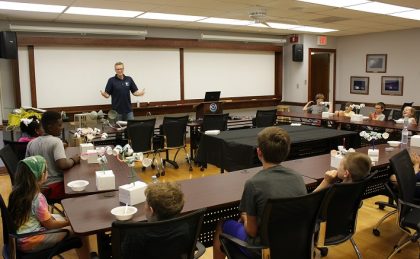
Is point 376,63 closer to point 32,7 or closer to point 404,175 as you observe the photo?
point 404,175

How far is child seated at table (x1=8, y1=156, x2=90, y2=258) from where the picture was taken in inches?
86.0

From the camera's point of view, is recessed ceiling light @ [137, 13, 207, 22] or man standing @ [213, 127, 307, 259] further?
recessed ceiling light @ [137, 13, 207, 22]

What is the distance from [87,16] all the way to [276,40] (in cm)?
491

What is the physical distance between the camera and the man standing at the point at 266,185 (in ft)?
6.46

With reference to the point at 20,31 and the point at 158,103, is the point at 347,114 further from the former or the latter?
the point at 20,31

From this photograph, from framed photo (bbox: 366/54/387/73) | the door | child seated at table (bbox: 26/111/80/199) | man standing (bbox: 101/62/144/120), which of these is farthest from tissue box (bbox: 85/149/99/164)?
framed photo (bbox: 366/54/387/73)

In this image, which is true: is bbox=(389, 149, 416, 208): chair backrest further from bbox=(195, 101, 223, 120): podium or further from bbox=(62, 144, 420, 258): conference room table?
bbox=(195, 101, 223, 120): podium

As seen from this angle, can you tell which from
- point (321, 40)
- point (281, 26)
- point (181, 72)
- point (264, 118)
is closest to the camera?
point (264, 118)

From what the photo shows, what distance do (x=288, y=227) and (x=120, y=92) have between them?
5.32m

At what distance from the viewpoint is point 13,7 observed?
17.9 ft

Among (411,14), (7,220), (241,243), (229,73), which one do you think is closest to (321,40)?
(229,73)

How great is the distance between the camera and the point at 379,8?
20.0 feet

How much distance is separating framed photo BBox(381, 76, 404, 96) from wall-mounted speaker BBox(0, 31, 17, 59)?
8084 millimetres

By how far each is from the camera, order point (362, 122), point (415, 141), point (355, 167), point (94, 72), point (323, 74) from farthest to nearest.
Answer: point (323, 74)
point (94, 72)
point (362, 122)
point (415, 141)
point (355, 167)
